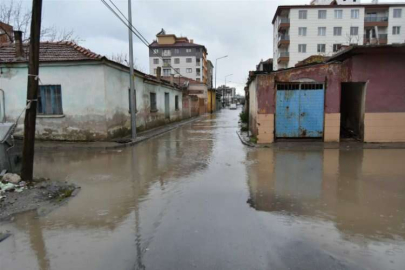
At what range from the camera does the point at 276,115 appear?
12.4m

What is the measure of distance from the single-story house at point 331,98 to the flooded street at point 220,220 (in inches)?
148

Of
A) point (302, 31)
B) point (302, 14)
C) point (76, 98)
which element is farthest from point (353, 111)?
point (302, 14)

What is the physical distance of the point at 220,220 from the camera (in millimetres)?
4586

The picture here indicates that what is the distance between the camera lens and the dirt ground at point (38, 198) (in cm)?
515

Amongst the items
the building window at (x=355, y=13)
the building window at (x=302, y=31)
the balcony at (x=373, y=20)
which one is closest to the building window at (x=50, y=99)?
the building window at (x=302, y=31)

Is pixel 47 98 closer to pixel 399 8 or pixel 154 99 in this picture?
pixel 154 99

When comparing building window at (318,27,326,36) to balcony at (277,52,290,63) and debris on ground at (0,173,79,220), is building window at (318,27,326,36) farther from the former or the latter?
debris on ground at (0,173,79,220)

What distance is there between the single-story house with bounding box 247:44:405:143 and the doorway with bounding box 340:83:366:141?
0.26 ft

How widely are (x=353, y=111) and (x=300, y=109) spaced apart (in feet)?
10.7

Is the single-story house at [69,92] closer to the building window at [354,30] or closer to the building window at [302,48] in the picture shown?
the building window at [302,48]

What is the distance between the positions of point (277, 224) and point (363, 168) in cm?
485

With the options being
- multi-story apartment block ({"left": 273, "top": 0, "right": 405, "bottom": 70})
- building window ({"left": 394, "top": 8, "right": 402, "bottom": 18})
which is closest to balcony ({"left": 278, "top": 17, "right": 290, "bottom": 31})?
multi-story apartment block ({"left": 273, "top": 0, "right": 405, "bottom": 70})

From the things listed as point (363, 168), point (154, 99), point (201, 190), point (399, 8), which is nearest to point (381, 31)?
point (399, 8)

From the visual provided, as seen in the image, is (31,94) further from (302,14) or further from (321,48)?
(321,48)
